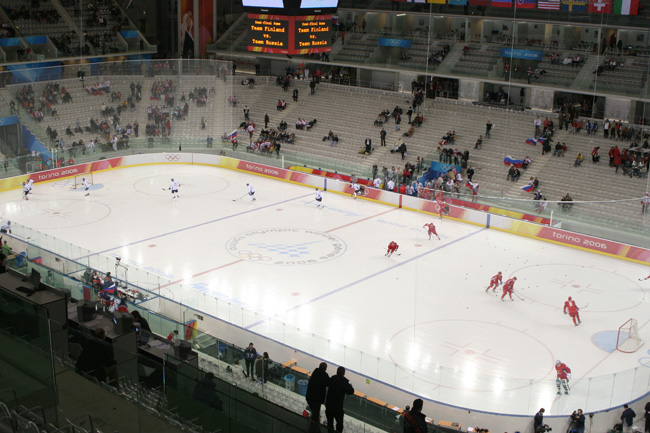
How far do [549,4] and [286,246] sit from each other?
19060mm

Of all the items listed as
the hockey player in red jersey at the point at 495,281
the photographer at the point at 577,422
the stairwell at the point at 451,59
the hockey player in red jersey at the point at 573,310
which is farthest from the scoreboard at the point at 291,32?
the photographer at the point at 577,422

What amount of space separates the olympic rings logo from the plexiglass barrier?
5156mm

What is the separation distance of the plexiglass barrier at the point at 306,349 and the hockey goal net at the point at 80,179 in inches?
506

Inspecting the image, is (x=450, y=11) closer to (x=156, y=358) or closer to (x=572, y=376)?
(x=572, y=376)

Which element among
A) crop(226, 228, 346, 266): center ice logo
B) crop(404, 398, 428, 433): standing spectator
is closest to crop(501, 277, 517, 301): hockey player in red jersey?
crop(226, 228, 346, 266): center ice logo

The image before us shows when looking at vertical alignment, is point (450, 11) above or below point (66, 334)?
above

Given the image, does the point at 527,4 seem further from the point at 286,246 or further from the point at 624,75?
the point at 286,246

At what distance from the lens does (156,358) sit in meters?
14.4

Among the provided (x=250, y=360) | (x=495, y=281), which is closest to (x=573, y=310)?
(x=495, y=281)

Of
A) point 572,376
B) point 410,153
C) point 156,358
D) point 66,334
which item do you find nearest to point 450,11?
point 410,153

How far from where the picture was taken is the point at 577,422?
52.3 feet

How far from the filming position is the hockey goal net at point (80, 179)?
35.9 m

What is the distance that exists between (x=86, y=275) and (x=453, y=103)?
2598 cm

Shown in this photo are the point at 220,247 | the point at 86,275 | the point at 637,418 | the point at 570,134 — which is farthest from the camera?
the point at 570,134
